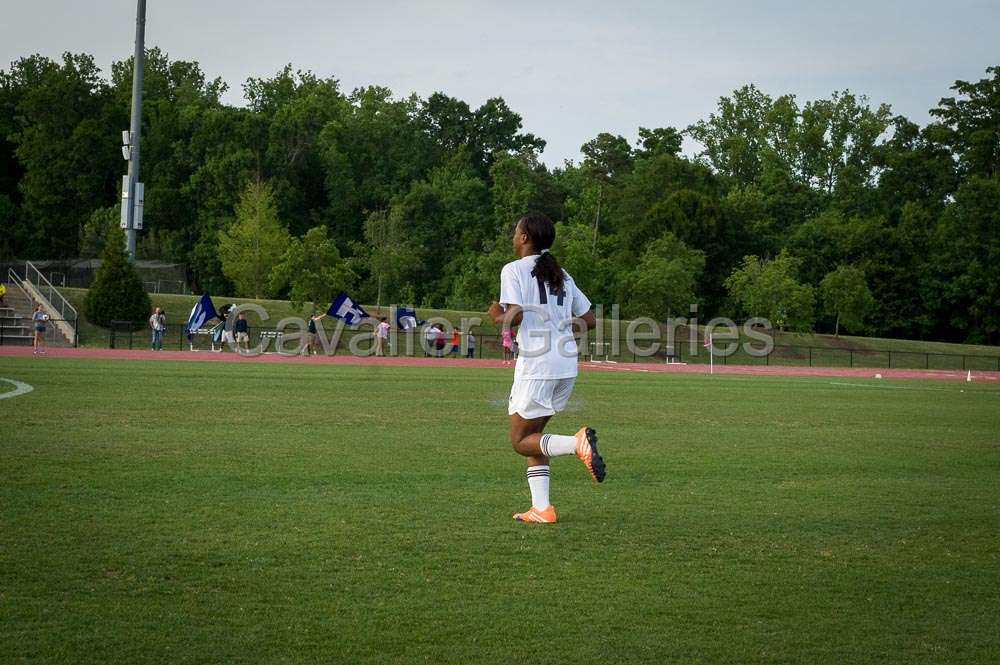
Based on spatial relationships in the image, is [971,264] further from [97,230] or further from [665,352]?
[97,230]

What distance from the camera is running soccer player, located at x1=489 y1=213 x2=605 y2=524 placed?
7.43 meters

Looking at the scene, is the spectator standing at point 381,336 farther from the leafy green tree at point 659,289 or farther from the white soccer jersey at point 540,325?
the white soccer jersey at point 540,325

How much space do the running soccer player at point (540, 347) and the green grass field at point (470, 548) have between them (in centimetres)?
49

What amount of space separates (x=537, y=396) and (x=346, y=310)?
41.4 metres

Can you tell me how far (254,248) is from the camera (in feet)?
231

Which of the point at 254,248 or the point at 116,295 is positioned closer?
the point at 116,295

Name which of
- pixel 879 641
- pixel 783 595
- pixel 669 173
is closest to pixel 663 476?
pixel 783 595

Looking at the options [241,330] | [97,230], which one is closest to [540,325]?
[241,330]

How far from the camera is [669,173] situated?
89.6m

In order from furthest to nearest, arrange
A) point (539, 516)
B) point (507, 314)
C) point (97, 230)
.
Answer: point (97, 230) < point (539, 516) < point (507, 314)

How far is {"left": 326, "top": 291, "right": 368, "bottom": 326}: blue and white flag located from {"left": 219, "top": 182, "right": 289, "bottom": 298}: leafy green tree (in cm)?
2202

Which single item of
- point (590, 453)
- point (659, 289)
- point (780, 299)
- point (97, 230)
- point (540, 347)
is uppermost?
point (97, 230)

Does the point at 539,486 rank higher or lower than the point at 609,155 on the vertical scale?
lower

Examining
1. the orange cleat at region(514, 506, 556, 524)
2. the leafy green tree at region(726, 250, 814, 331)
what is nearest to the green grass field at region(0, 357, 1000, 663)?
the orange cleat at region(514, 506, 556, 524)
